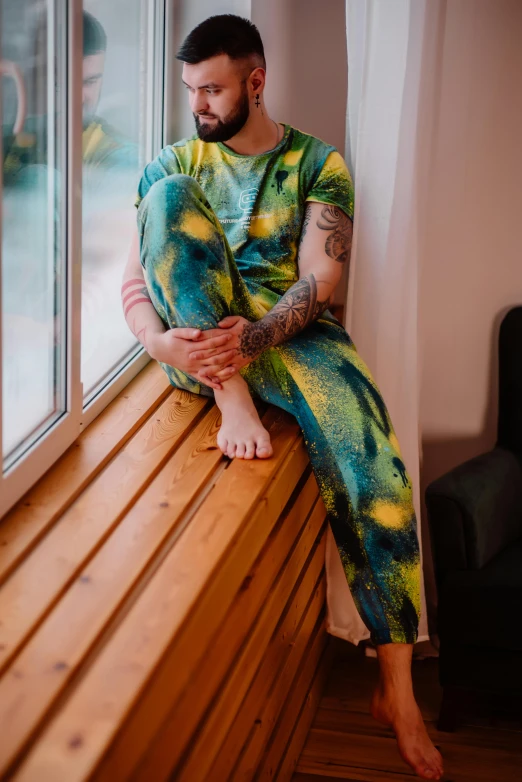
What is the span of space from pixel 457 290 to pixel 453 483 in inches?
24.1

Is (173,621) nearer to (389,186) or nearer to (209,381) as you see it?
(209,381)

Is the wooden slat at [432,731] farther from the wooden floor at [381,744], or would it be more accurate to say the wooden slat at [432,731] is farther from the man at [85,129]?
the man at [85,129]

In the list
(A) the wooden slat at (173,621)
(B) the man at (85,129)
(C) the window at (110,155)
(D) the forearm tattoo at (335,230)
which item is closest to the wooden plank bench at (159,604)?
(A) the wooden slat at (173,621)

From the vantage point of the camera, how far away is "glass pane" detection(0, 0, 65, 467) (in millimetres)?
1374

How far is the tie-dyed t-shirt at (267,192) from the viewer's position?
6.12 feet

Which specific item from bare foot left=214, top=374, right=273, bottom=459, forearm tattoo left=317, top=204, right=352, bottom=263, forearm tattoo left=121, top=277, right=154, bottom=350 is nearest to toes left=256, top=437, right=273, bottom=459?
bare foot left=214, top=374, right=273, bottom=459

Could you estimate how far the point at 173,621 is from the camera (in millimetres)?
1143

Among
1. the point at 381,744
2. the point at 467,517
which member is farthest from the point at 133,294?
the point at 381,744

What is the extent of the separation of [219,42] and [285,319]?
0.57 m

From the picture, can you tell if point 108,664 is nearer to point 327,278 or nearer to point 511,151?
point 327,278

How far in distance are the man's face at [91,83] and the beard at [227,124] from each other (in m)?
0.20

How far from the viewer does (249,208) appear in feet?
6.15

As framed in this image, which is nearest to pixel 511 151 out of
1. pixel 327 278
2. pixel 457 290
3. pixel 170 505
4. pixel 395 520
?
pixel 457 290

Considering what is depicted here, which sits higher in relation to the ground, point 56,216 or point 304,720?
point 56,216
